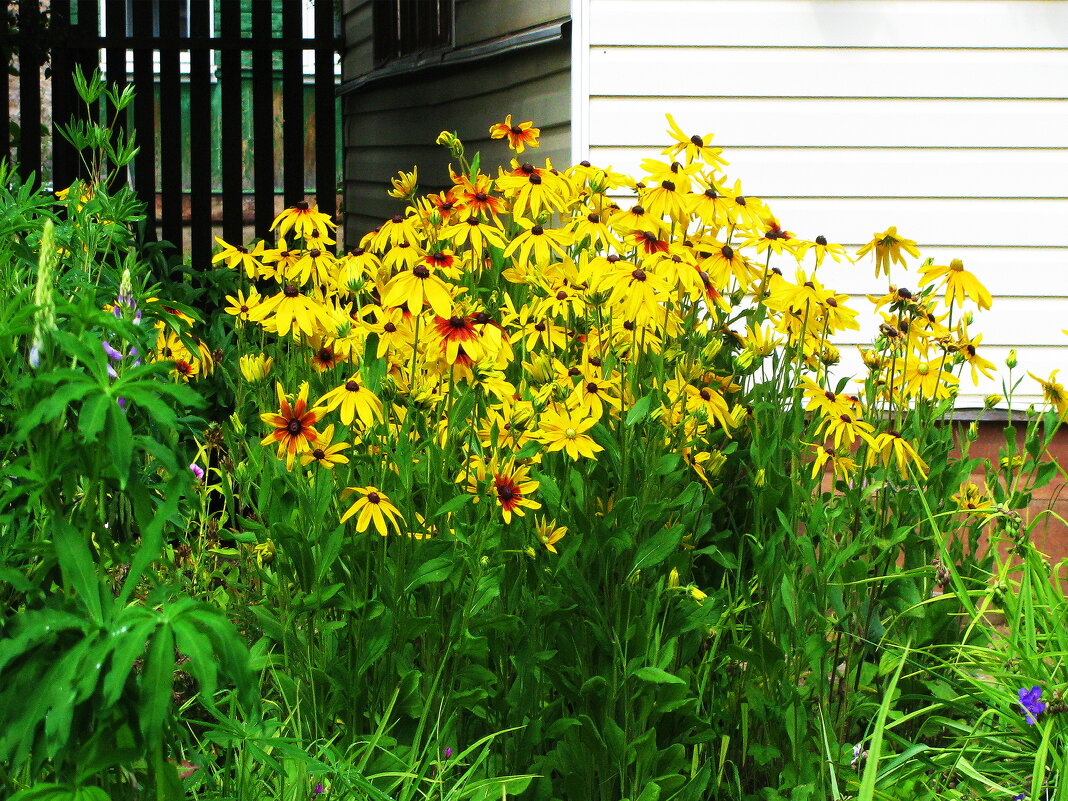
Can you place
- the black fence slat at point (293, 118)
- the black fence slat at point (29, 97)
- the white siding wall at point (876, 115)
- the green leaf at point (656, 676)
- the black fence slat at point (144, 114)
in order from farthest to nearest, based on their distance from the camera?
the black fence slat at point (293, 118), the black fence slat at point (144, 114), the black fence slat at point (29, 97), the white siding wall at point (876, 115), the green leaf at point (656, 676)

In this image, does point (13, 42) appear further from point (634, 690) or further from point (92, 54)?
point (634, 690)

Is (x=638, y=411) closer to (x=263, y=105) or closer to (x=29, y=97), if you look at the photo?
(x=263, y=105)

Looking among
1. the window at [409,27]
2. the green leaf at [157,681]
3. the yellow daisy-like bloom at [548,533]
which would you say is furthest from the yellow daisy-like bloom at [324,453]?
the window at [409,27]

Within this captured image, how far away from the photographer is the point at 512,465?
73.5 inches

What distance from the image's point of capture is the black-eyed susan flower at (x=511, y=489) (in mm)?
1813

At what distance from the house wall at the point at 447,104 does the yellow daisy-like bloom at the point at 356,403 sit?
2.15 meters

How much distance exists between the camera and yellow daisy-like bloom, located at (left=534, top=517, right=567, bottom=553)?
1.88m

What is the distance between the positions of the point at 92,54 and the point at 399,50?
5.48 feet

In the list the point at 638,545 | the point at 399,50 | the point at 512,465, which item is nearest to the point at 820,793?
the point at 638,545

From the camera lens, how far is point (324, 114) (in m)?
7.05

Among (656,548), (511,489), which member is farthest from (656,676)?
(511,489)

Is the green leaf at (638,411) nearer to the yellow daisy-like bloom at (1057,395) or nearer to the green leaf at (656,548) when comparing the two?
the green leaf at (656,548)

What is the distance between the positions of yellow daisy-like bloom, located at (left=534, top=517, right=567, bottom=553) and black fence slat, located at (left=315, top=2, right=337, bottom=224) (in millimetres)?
5286

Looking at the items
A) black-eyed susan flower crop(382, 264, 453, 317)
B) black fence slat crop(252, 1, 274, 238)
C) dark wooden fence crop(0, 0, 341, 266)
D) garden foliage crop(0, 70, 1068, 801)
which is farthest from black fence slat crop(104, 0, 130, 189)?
black-eyed susan flower crop(382, 264, 453, 317)
